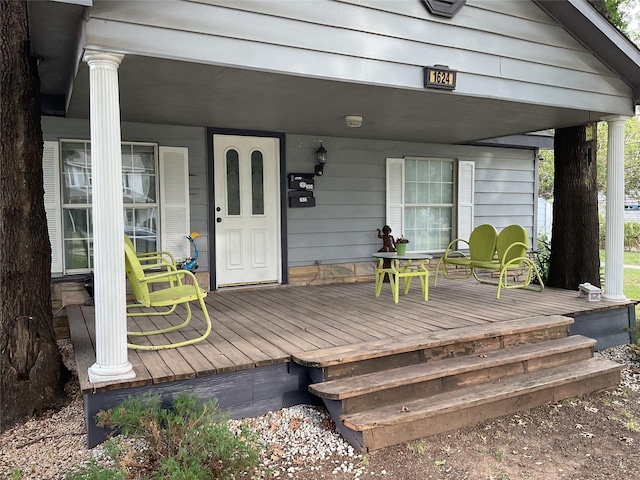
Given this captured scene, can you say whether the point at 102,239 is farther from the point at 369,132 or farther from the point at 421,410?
the point at 369,132

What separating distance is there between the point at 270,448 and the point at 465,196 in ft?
17.7

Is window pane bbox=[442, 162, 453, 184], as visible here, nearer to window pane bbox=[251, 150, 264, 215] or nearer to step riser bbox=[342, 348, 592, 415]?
window pane bbox=[251, 150, 264, 215]

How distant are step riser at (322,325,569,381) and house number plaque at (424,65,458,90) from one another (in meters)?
1.85

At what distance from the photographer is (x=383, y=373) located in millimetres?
3066

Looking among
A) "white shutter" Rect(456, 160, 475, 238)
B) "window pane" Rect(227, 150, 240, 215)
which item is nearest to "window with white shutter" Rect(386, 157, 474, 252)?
"white shutter" Rect(456, 160, 475, 238)

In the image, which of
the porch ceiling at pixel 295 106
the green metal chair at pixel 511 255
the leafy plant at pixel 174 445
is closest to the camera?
the leafy plant at pixel 174 445

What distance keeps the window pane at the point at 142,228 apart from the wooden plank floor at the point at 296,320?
85 cm

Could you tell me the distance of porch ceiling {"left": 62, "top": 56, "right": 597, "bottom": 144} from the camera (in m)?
3.38

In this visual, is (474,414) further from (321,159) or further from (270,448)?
(321,159)

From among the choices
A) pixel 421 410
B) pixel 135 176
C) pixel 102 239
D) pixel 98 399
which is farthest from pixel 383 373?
pixel 135 176

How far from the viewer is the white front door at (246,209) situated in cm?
566

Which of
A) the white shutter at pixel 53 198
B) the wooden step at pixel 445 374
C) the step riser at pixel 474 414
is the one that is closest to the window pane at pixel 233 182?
the white shutter at pixel 53 198

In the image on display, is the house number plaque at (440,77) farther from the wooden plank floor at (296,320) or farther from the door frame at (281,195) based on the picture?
the door frame at (281,195)

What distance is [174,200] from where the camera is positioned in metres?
5.36
